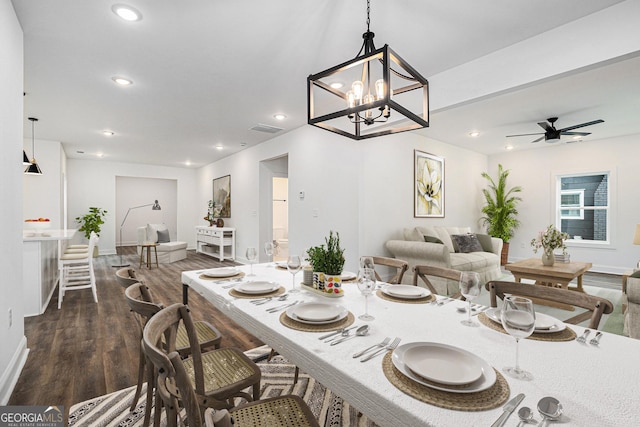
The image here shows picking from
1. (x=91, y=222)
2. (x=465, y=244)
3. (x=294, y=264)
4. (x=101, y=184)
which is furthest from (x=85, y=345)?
(x=101, y=184)

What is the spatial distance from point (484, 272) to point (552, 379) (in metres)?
4.36

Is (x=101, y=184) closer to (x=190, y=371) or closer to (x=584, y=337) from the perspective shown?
(x=190, y=371)

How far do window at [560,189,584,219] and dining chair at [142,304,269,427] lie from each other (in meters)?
7.42

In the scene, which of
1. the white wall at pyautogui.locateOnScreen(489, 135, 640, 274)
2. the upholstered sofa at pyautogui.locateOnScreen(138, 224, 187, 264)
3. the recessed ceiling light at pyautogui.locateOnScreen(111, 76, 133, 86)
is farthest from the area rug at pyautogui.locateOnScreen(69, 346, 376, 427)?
the white wall at pyautogui.locateOnScreen(489, 135, 640, 274)

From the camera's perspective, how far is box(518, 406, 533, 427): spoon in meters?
0.65

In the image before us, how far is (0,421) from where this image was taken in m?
1.41

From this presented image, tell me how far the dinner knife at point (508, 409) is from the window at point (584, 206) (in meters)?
7.16

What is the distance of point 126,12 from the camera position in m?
2.15

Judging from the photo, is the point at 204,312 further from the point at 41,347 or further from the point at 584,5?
the point at 584,5

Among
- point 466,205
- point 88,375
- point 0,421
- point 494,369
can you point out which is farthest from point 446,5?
point 466,205

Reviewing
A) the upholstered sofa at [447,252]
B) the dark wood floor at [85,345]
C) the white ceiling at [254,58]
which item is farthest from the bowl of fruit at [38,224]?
the upholstered sofa at [447,252]

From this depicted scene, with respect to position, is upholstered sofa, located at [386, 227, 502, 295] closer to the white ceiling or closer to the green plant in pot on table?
the white ceiling
